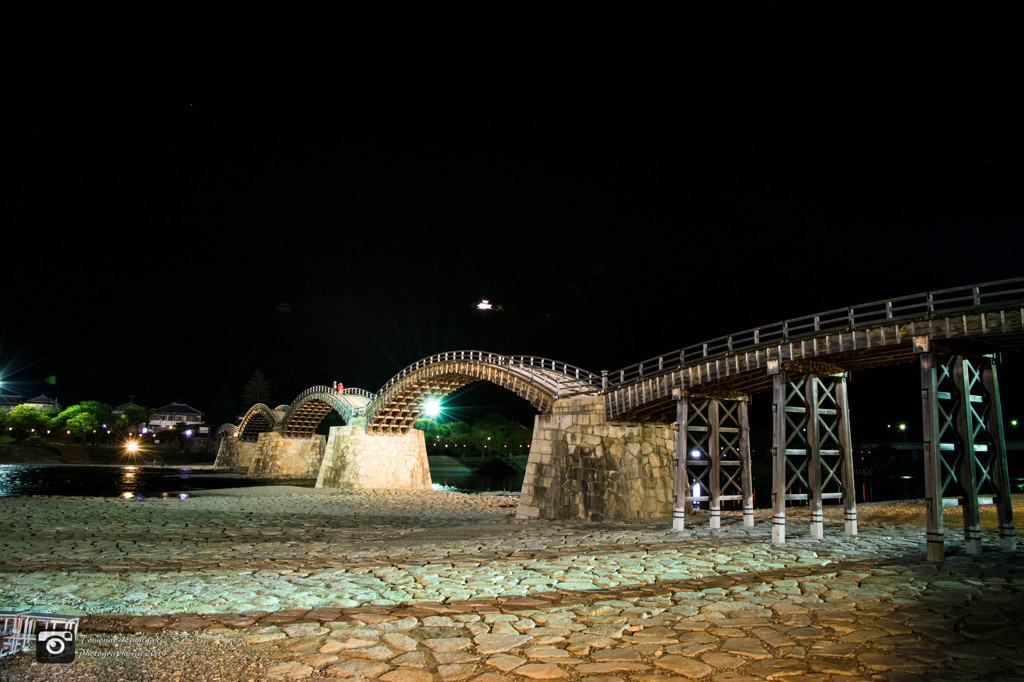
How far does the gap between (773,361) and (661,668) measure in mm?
12965

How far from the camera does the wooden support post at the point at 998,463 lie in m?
14.2

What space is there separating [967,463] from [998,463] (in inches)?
58.4

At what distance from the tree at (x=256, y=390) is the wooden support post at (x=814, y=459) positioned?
138m

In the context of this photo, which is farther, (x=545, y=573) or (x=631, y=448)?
(x=631, y=448)

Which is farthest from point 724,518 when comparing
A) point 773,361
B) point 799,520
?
point 773,361

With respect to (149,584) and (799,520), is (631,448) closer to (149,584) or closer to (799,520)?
(799,520)

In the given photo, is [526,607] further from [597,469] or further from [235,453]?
[235,453]

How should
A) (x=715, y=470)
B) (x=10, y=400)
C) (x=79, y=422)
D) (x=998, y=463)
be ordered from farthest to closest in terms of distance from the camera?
(x=10, y=400), (x=79, y=422), (x=715, y=470), (x=998, y=463)

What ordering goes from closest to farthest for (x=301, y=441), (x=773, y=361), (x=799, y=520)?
1. (x=773, y=361)
2. (x=799, y=520)
3. (x=301, y=441)

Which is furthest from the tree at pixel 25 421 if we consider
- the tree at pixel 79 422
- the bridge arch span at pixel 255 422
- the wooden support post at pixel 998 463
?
the wooden support post at pixel 998 463

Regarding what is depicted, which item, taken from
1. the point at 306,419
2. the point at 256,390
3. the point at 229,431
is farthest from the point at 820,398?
the point at 256,390

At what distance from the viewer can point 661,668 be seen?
571cm

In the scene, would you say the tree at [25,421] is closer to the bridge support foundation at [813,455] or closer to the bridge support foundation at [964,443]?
the bridge support foundation at [813,455]

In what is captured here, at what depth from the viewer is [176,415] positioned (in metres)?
139
